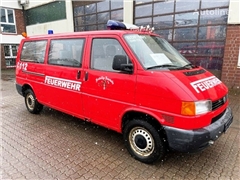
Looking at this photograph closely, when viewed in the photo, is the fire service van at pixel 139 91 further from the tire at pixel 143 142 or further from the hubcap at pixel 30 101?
the hubcap at pixel 30 101

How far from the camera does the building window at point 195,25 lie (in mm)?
7809

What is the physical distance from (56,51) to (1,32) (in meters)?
14.4

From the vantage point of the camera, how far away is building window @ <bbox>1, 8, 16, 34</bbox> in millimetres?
15922

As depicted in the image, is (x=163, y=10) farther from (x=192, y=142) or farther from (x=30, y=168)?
(x=30, y=168)

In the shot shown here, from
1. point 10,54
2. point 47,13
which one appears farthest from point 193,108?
point 10,54

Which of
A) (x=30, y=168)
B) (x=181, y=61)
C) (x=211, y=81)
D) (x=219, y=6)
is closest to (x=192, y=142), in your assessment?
(x=211, y=81)

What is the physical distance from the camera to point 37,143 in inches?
149

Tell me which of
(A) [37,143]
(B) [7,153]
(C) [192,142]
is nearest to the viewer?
(C) [192,142]

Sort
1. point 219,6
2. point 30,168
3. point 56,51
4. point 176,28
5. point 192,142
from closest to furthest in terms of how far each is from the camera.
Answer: point 192,142, point 30,168, point 56,51, point 219,6, point 176,28

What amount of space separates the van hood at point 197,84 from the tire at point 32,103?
152 inches

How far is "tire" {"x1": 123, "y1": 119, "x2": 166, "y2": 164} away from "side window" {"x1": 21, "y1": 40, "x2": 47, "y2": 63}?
286cm

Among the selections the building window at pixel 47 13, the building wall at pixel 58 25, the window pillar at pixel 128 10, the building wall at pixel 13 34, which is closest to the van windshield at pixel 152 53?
A: the window pillar at pixel 128 10

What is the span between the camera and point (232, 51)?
754 centimetres

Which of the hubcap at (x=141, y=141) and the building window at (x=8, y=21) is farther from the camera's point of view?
the building window at (x=8, y=21)
